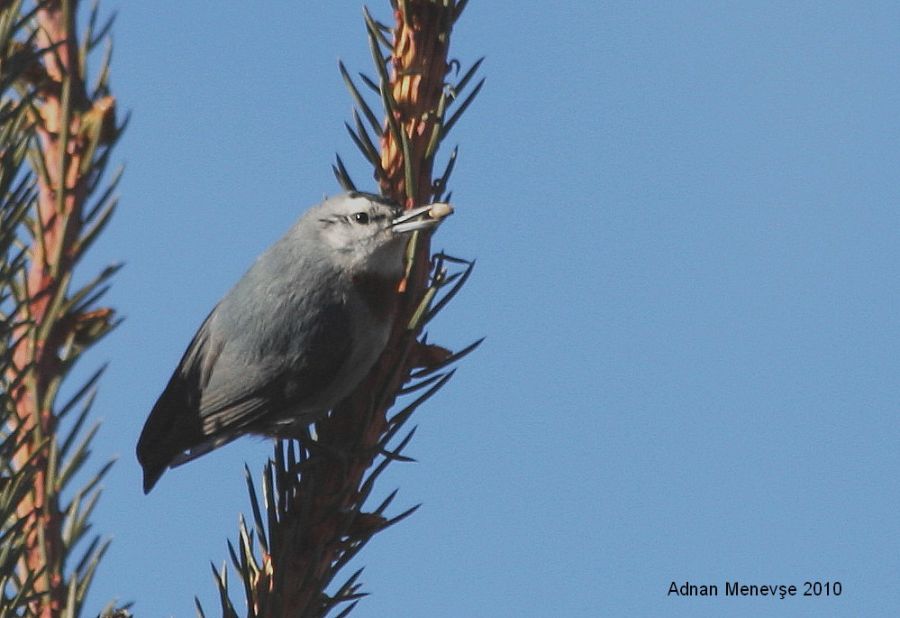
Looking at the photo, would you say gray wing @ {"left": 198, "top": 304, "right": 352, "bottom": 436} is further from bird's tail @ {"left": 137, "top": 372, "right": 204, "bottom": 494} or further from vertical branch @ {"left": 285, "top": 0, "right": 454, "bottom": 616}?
vertical branch @ {"left": 285, "top": 0, "right": 454, "bottom": 616}

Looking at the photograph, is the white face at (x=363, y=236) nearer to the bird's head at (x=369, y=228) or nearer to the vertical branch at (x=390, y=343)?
the bird's head at (x=369, y=228)

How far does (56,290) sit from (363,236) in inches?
46.3

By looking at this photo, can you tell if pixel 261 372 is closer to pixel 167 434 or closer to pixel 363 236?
pixel 167 434

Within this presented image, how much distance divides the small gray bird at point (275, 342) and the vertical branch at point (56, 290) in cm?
92

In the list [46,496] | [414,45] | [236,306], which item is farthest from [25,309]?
[236,306]

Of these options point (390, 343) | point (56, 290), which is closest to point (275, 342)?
point (390, 343)

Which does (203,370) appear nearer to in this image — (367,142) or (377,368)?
(377,368)

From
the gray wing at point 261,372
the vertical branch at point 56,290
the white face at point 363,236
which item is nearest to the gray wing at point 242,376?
the gray wing at point 261,372

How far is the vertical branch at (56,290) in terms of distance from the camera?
1771 millimetres

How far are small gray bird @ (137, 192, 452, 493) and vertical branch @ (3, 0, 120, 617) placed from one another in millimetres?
919

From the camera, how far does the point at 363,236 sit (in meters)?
2.91

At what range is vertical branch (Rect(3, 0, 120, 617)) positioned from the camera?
1.77 m

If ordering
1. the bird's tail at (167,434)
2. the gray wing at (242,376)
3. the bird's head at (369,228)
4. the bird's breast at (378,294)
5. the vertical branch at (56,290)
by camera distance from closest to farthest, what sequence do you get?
the vertical branch at (56,290)
the bird's head at (369,228)
the bird's breast at (378,294)
the bird's tail at (167,434)
the gray wing at (242,376)

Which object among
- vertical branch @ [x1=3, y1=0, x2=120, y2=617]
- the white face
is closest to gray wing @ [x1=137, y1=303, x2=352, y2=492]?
the white face
